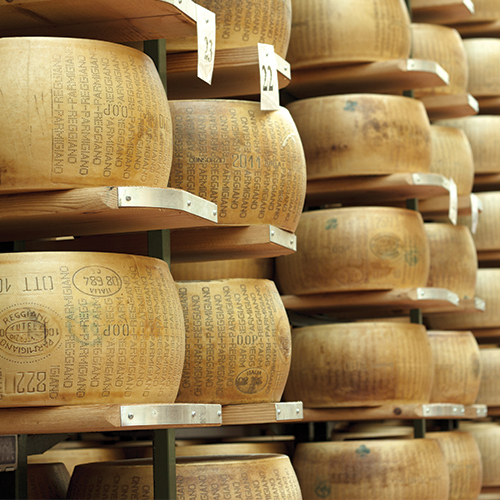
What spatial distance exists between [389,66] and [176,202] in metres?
1.71

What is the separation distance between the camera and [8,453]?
2.28 metres

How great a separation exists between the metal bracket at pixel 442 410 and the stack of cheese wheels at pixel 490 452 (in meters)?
0.82

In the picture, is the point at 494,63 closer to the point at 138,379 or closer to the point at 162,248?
the point at 162,248

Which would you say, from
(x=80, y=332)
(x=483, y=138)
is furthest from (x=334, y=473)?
(x=483, y=138)

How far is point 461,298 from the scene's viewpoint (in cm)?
399

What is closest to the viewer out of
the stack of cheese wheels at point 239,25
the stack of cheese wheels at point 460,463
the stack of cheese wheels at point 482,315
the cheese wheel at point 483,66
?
the stack of cheese wheels at point 239,25

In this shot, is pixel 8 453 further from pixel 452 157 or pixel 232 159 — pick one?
pixel 452 157

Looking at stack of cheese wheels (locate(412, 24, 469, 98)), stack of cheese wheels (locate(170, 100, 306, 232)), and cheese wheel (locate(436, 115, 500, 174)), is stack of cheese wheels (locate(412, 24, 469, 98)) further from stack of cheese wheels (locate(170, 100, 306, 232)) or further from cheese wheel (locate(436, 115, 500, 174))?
stack of cheese wheels (locate(170, 100, 306, 232))

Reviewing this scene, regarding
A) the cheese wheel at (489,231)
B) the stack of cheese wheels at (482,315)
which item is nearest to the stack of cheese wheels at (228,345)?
the stack of cheese wheels at (482,315)

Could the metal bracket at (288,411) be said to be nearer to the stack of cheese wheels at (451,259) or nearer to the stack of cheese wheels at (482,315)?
the stack of cheese wheels at (451,259)

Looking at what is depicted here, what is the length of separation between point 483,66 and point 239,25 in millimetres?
2406

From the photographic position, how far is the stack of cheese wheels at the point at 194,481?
2.35 metres

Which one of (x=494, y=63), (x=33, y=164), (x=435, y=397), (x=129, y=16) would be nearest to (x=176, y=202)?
(x=33, y=164)

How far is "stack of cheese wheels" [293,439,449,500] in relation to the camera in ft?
10.8
